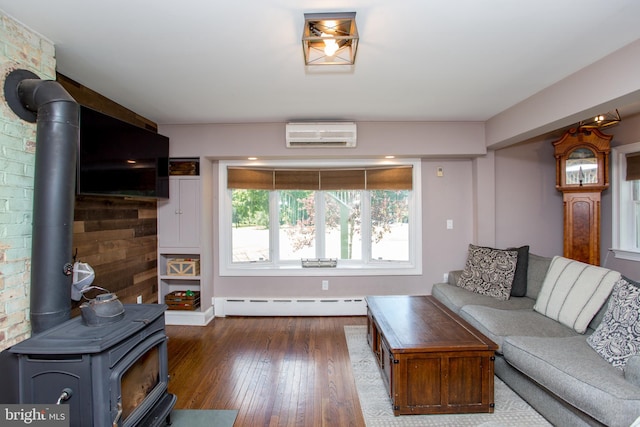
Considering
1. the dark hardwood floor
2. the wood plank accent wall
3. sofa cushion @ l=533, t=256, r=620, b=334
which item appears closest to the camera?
the dark hardwood floor

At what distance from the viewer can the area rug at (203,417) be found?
2002 mm

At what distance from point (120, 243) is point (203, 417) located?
1.87 m

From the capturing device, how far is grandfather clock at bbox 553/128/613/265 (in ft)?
10.7

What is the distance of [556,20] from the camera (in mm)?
1709

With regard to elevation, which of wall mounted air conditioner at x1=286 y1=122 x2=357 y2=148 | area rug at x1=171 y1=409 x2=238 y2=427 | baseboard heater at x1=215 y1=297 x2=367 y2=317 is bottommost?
area rug at x1=171 y1=409 x2=238 y2=427

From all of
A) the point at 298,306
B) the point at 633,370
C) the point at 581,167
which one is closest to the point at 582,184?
the point at 581,167

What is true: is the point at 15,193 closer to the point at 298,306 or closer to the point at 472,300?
the point at 298,306

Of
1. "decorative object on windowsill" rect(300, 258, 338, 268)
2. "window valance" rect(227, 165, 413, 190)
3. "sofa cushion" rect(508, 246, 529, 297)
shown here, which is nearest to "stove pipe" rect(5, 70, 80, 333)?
"window valance" rect(227, 165, 413, 190)

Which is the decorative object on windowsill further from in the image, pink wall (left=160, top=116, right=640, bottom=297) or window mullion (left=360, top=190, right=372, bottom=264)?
window mullion (left=360, top=190, right=372, bottom=264)

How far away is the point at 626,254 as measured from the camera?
3422 mm

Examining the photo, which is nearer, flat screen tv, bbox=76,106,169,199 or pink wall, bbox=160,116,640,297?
flat screen tv, bbox=76,106,169,199

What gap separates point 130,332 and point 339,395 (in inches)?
59.7

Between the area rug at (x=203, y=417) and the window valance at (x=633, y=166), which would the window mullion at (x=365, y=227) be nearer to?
the area rug at (x=203, y=417)

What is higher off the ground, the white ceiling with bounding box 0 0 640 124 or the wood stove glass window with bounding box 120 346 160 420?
the white ceiling with bounding box 0 0 640 124
